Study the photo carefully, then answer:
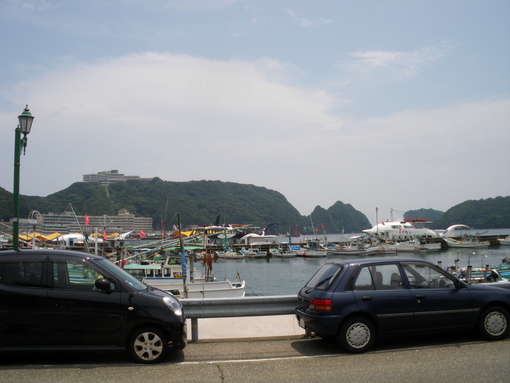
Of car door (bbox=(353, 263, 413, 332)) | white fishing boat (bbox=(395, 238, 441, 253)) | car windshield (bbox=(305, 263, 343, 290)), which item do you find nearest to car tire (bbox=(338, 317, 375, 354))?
car door (bbox=(353, 263, 413, 332))

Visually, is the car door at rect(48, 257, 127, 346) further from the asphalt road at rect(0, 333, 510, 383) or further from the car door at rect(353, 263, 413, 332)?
the car door at rect(353, 263, 413, 332)

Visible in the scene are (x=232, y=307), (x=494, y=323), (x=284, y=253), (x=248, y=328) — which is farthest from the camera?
(x=284, y=253)

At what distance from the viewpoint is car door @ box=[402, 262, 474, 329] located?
8.33 metres

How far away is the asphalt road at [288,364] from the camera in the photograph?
6820 mm

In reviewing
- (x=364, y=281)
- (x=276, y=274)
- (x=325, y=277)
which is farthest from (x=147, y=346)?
(x=276, y=274)

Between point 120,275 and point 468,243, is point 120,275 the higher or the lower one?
the higher one

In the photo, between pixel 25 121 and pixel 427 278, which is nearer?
pixel 427 278

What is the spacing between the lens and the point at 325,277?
867 centimetres

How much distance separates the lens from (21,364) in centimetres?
759

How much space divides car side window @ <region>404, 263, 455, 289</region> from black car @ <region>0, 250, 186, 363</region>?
4.03 meters

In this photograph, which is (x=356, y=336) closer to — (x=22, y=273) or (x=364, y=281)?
(x=364, y=281)

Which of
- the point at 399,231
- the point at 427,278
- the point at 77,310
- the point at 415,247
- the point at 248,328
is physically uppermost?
the point at 427,278

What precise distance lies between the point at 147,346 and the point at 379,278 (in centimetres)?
399

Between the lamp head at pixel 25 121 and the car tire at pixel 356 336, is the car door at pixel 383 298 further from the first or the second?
the lamp head at pixel 25 121
